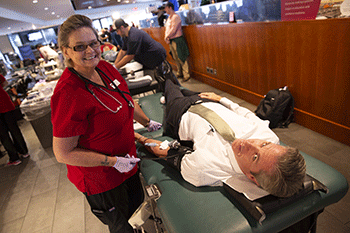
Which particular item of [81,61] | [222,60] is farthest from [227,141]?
[222,60]

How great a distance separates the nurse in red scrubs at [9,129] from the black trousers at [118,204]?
7.78ft

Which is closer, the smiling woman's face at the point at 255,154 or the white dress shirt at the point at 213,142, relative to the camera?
the smiling woman's face at the point at 255,154

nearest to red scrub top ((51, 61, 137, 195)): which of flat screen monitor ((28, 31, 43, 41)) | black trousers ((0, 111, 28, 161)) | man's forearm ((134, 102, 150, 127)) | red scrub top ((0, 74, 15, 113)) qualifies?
man's forearm ((134, 102, 150, 127))

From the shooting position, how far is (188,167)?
130 centimetres

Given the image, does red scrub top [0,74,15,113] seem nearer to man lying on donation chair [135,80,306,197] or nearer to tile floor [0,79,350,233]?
tile floor [0,79,350,233]

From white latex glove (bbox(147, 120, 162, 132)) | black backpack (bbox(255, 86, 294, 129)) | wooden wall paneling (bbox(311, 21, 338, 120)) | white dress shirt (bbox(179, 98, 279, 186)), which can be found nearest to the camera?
white dress shirt (bbox(179, 98, 279, 186))

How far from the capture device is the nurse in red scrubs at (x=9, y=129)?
9.28 feet

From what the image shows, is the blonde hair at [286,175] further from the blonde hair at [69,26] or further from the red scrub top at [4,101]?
the red scrub top at [4,101]

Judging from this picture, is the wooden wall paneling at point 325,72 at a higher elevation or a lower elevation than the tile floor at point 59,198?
higher

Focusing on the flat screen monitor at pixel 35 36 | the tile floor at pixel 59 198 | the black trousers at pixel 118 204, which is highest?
the flat screen monitor at pixel 35 36

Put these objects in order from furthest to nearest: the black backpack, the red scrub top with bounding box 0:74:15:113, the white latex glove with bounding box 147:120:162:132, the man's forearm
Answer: the red scrub top with bounding box 0:74:15:113 < the black backpack < the white latex glove with bounding box 147:120:162:132 < the man's forearm

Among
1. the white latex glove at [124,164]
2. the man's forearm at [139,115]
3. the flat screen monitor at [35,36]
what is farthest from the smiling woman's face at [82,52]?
the flat screen monitor at [35,36]

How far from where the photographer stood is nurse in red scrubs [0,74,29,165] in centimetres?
283

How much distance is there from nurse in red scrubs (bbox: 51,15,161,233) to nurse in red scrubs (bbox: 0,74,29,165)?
7.66 ft
